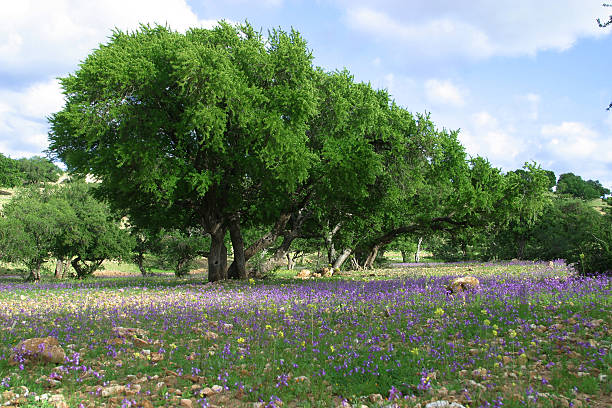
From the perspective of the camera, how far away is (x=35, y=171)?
12675 centimetres

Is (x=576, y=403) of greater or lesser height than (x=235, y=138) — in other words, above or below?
below

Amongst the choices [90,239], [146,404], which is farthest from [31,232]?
[146,404]

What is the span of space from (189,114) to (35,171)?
137 metres

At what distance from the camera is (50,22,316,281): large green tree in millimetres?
→ 17125

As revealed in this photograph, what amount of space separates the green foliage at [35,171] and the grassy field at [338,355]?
13618 centimetres

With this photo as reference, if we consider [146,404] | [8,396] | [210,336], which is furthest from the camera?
[210,336]

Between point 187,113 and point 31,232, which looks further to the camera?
point 31,232

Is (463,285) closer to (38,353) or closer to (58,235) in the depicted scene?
(38,353)

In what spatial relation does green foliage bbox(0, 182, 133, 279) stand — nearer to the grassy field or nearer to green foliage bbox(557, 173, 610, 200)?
the grassy field

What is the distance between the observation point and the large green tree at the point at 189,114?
1712cm

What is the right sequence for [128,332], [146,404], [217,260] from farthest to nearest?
[217,260] < [128,332] < [146,404]

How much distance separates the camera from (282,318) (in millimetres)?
10016

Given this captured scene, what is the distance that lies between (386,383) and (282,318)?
4.49m

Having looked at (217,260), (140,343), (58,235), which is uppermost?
(58,235)
